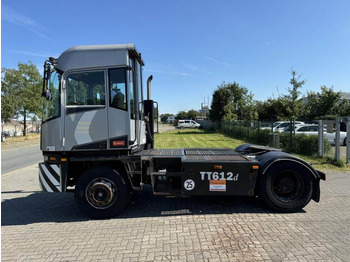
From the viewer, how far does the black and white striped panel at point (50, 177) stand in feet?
16.2

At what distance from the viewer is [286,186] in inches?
201

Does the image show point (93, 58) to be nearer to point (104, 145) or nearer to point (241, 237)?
point (104, 145)

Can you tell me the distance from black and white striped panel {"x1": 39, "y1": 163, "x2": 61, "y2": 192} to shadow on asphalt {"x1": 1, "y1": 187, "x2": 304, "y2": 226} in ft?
2.06

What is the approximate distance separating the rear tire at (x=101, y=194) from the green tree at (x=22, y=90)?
32438 millimetres

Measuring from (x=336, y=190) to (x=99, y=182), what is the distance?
5.89 meters

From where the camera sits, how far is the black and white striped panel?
494cm

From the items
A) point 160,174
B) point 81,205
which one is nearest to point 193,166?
point 160,174

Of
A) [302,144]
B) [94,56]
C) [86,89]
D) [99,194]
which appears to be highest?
[94,56]

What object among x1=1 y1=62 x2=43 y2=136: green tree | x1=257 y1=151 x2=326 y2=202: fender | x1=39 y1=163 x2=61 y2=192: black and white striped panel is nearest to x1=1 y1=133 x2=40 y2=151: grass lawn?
x1=1 y1=62 x2=43 y2=136: green tree

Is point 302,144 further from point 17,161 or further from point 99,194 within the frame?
point 17,161

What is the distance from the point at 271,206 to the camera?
4.99 m

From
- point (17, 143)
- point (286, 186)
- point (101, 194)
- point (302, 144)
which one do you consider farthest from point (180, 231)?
point (17, 143)

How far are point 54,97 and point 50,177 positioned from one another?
61.7 inches

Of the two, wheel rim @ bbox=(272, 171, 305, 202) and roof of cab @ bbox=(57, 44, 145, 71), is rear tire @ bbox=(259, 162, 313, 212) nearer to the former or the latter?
wheel rim @ bbox=(272, 171, 305, 202)
